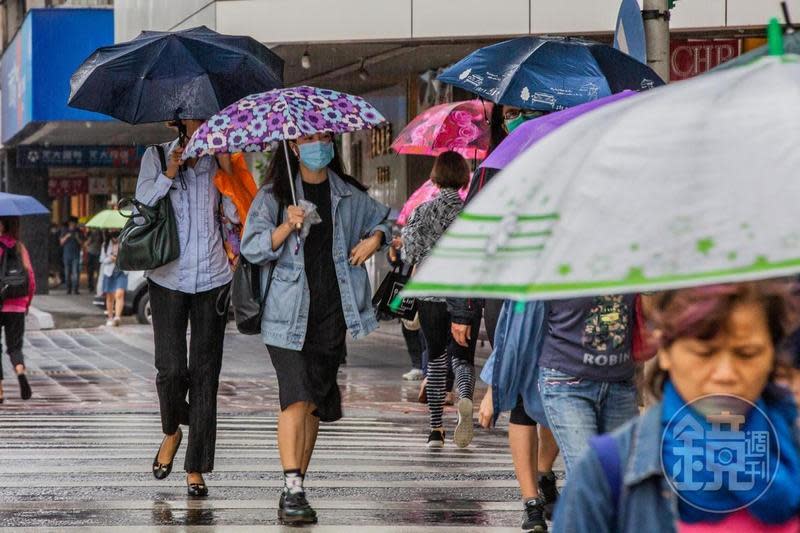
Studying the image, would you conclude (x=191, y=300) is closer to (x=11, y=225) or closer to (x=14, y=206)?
(x=14, y=206)

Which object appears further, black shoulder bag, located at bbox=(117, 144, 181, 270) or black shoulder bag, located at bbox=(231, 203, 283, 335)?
black shoulder bag, located at bbox=(117, 144, 181, 270)

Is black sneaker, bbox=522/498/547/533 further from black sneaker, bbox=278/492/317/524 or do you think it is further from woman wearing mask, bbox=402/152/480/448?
woman wearing mask, bbox=402/152/480/448

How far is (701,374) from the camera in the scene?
238cm

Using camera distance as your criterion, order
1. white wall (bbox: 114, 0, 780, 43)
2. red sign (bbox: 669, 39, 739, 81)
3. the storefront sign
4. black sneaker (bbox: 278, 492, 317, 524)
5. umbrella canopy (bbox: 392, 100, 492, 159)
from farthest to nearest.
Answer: the storefront sign → red sign (bbox: 669, 39, 739, 81) → white wall (bbox: 114, 0, 780, 43) → umbrella canopy (bbox: 392, 100, 492, 159) → black sneaker (bbox: 278, 492, 317, 524)

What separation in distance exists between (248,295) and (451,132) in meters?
5.46

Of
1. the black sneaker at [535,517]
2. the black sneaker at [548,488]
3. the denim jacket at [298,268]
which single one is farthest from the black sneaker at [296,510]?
the black sneaker at [548,488]

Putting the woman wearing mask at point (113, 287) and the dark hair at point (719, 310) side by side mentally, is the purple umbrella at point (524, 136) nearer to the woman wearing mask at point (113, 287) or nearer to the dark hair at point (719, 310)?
the dark hair at point (719, 310)

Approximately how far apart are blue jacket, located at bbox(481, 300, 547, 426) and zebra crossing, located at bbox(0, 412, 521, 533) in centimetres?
98

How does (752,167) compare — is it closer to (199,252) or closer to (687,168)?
(687,168)

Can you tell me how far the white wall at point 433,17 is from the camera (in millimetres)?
18359

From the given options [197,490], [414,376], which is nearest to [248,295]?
[197,490]

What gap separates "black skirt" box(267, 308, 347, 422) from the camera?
716 cm

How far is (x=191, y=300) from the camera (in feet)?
25.9

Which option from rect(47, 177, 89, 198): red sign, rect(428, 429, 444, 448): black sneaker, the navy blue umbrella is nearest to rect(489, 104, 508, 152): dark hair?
the navy blue umbrella
